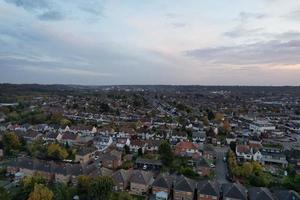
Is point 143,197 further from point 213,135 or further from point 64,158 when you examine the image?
point 213,135

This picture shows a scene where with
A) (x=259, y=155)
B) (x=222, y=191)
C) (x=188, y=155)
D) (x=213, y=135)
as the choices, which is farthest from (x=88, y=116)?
(x=222, y=191)

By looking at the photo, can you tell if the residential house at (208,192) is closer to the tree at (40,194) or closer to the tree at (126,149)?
the tree at (40,194)

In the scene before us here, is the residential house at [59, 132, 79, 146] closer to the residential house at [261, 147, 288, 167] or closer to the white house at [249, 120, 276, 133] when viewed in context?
the residential house at [261, 147, 288, 167]

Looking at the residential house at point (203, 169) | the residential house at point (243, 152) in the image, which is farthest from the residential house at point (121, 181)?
the residential house at point (243, 152)

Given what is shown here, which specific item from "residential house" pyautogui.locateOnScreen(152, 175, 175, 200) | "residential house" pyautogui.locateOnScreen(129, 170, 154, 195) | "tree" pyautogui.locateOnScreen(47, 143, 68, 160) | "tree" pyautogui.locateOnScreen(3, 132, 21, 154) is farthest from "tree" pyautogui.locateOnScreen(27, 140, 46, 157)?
"residential house" pyautogui.locateOnScreen(152, 175, 175, 200)

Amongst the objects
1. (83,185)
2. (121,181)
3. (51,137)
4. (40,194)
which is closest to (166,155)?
(121,181)
